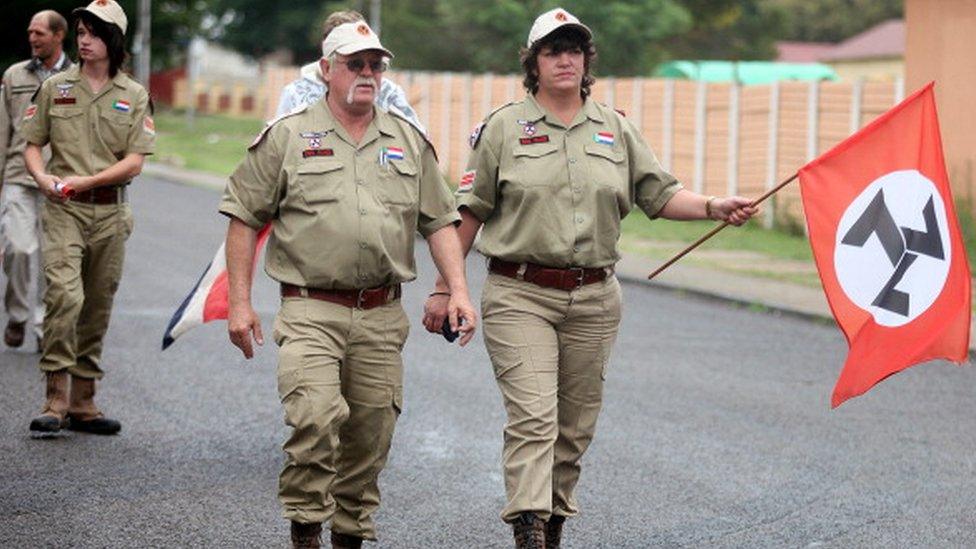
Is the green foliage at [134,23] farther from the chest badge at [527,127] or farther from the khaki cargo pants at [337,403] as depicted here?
the khaki cargo pants at [337,403]

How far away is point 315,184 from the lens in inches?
258

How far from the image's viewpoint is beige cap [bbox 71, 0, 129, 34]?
9.12 m

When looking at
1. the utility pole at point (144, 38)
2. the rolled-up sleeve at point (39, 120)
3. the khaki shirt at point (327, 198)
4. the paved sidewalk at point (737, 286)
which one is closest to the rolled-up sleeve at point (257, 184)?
the khaki shirt at point (327, 198)

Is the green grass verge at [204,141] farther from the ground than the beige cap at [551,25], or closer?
closer

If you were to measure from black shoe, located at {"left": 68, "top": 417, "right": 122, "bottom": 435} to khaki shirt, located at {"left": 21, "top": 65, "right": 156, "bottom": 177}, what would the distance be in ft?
3.80

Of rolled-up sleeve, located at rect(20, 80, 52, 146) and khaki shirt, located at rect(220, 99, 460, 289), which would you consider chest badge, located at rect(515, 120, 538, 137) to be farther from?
rolled-up sleeve, located at rect(20, 80, 52, 146)

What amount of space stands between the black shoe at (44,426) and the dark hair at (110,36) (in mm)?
1628

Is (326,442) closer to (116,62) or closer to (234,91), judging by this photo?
(116,62)

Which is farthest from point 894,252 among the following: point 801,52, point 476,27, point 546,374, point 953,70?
point 801,52

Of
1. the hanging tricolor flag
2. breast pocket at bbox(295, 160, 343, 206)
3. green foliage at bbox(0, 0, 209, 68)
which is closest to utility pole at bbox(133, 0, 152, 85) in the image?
green foliage at bbox(0, 0, 209, 68)

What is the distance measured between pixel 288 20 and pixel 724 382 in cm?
7282

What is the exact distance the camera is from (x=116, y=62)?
9.36 meters

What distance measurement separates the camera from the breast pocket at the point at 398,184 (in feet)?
21.8

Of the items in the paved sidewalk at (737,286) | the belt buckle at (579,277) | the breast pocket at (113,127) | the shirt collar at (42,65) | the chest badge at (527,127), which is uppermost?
the chest badge at (527,127)
